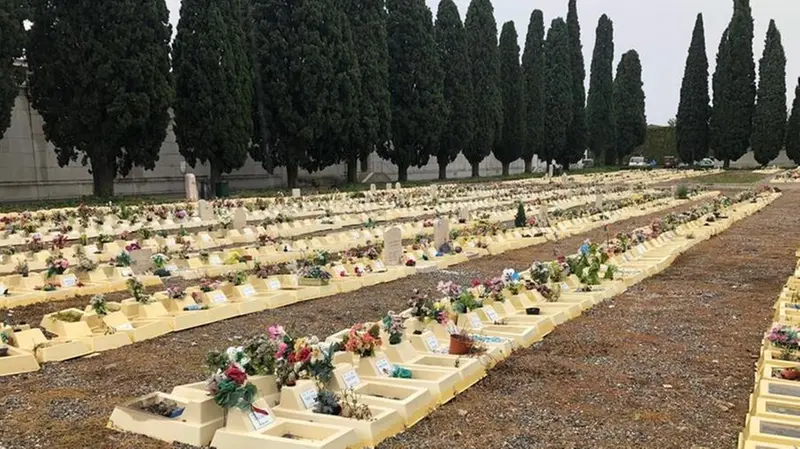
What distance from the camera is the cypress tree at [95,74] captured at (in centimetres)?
2616

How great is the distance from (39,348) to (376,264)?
18.5 ft

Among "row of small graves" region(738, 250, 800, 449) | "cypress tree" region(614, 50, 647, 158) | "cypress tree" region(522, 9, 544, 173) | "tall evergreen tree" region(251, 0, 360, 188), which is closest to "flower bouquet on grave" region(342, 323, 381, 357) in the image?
A: "row of small graves" region(738, 250, 800, 449)

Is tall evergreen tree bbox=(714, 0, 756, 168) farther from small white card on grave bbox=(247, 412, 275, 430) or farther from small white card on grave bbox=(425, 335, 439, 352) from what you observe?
small white card on grave bbox=(247, 412, 275, 430)

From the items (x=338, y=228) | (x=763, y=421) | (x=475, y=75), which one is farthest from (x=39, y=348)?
(x=475, y=75)

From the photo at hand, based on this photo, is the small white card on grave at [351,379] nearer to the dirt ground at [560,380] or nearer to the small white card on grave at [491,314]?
the dirt ground at [560,380]

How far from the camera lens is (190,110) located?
30.7 m

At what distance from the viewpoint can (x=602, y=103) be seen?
2517 inches

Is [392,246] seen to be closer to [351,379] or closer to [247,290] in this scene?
[247,290]

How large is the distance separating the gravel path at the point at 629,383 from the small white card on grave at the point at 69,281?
6.63 meters

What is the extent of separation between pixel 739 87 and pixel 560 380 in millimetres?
Result: 57255

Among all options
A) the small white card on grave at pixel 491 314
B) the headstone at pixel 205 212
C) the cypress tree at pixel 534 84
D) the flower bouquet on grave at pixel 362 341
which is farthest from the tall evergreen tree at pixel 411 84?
the flower bouquet on grave at pixel 362 341

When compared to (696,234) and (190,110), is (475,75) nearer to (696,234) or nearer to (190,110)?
(190,110)

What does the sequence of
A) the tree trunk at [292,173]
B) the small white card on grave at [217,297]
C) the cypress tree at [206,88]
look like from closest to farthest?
the small white card on grave at [217,297] < the cypress tree at [206,88] < the tree trunk at [292,173]

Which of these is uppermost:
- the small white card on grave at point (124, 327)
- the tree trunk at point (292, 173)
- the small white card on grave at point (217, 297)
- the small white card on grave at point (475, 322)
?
the tree trunk at point (292, 173)
